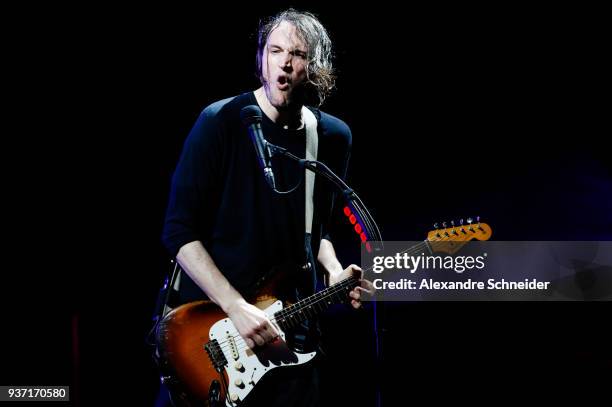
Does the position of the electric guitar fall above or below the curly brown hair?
below

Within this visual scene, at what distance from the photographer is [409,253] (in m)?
2.38

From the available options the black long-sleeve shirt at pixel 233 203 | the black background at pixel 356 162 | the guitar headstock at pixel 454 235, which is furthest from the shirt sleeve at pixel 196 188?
the black background at pixel 356 162

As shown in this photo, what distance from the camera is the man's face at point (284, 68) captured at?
7.34ft

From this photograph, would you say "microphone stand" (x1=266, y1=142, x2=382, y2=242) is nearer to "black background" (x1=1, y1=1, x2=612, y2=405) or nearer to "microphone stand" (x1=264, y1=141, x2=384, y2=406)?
"microphone stand" (x1=264, y1=141, x2=384, y2=406)

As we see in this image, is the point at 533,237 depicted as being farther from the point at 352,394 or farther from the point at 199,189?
the point at 199,189

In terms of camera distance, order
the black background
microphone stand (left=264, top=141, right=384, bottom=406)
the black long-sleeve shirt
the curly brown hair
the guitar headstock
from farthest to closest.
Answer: the black background < the guitar headstock < the curly brown hair < the black long-sleeve shirt < microphone stand (left=264, top=141, right=384, bottom=406)

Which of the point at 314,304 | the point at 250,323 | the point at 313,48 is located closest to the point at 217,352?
the point at 250,323

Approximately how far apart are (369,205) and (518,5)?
1.57 meters

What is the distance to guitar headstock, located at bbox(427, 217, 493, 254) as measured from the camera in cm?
240

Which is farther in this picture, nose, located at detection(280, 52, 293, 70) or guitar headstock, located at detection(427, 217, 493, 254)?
guitar headstock, located at detection(427, 217, 493, 254)

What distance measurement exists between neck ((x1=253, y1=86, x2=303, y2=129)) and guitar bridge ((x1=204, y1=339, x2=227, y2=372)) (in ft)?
2.89

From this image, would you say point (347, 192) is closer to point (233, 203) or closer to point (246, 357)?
point (233, 203)

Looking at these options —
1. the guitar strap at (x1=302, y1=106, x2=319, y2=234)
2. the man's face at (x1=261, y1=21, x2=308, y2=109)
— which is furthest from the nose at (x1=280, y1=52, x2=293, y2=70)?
the guitar strap at (x1=302, y1=106, x2=319, y2=234)

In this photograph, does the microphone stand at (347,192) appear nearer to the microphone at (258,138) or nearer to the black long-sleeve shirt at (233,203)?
the microphone at (258,138)
